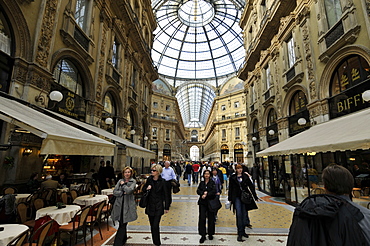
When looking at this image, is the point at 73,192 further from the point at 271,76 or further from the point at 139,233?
the point at 271,76

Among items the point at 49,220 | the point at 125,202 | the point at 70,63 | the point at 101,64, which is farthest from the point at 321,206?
the point at 101,64

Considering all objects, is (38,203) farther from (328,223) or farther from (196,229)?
(328,223)

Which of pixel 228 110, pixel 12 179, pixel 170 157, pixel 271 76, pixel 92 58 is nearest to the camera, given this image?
pixel 12 179

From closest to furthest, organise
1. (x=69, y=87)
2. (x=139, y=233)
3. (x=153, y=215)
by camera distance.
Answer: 1. (x=153, y=215)
2. (x=139, y=233)
3. (x=69, y=87)

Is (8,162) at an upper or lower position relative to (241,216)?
upper

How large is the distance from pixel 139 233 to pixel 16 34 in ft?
23.2

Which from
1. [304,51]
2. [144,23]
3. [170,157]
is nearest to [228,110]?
[170,157]

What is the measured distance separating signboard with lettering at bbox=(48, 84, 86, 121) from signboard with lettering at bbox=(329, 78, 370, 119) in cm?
1144

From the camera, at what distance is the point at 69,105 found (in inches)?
343

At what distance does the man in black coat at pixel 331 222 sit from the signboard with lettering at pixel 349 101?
7.63m

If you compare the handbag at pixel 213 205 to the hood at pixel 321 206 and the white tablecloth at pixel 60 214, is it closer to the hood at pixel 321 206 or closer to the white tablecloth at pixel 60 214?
the white tablecloth at pixel 60 214

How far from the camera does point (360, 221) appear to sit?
132 cm

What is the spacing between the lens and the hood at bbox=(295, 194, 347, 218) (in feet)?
4.39

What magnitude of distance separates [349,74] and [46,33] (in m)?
11.8
